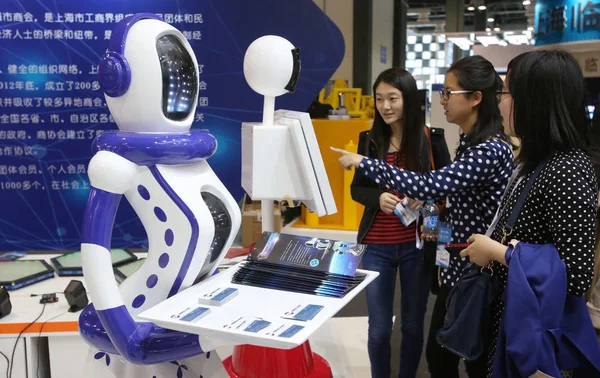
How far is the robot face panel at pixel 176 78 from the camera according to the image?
1.29 meters

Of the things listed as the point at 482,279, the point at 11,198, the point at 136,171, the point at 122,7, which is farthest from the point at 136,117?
the point at 11,198

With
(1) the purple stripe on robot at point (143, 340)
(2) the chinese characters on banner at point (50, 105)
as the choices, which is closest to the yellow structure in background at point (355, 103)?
(2) the chinese characters on banner at point (50, 105)

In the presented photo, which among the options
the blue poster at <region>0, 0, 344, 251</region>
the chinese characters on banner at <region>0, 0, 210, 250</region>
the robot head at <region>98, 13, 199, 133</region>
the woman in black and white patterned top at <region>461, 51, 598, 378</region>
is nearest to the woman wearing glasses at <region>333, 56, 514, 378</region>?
the woman in black and white patterned top at <region>461, 51, 598, 378</region>

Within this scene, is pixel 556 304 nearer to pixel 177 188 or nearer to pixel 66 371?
pixel 177 188

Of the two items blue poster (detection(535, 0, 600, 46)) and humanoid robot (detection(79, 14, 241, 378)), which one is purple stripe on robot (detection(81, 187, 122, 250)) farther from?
blue poster (detection(535, 0, 600, 46))

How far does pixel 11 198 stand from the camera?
9.91 feet

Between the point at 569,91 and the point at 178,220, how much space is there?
94 cm

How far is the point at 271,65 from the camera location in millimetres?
1493

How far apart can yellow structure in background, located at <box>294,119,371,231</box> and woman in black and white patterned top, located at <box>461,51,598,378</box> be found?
2.55 m

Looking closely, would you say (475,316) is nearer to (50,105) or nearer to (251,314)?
(251,314)

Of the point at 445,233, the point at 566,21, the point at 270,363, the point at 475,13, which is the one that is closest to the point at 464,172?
the point at 445,233

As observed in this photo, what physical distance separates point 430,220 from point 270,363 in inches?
33.4

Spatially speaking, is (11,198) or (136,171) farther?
(11,198)

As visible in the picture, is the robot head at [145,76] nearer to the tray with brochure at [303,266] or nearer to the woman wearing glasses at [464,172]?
the tray with brochure at [303,266]
